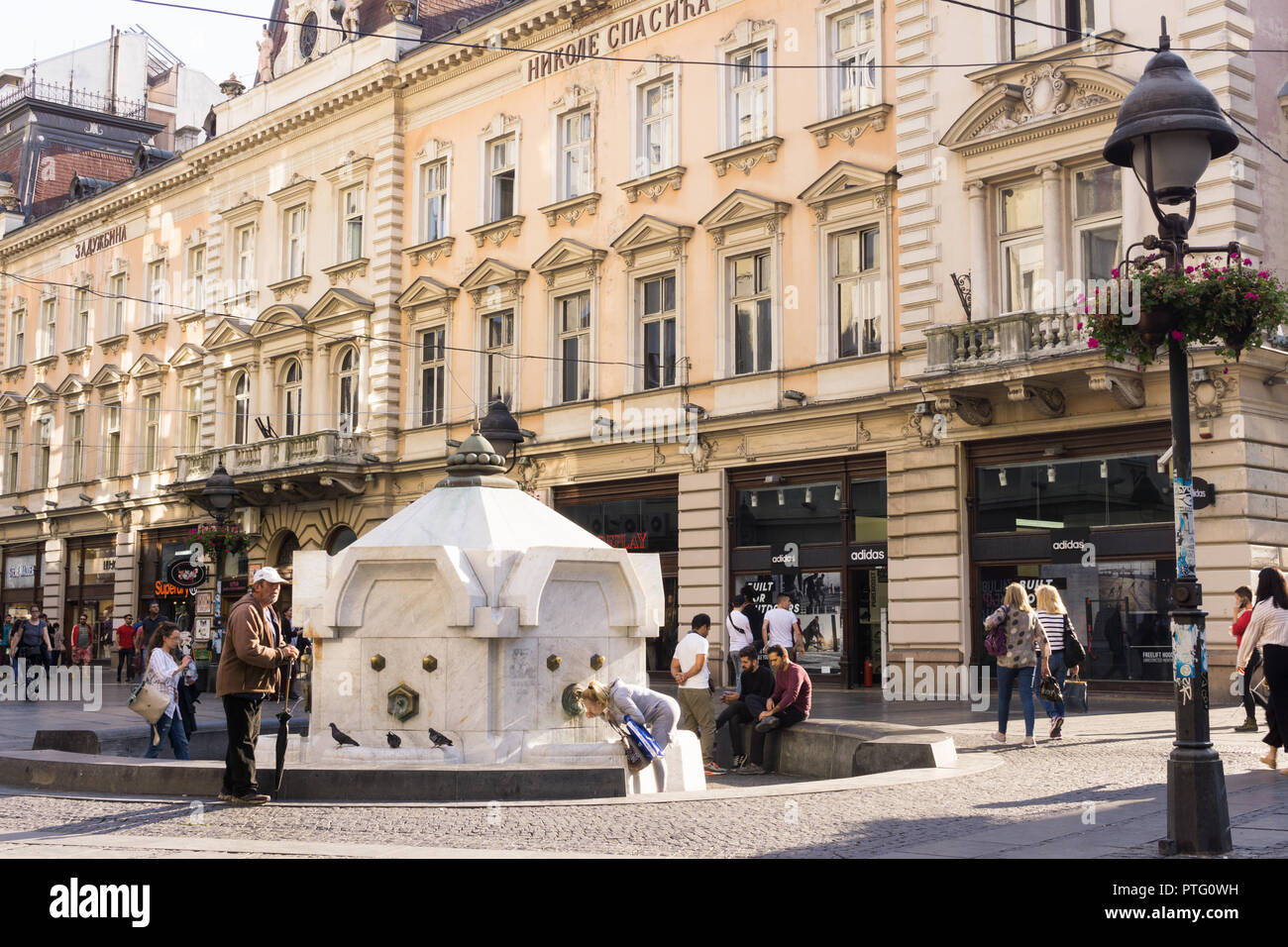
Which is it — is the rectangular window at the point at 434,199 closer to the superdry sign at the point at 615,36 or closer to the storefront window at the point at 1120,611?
the superdry sign at the point at 615,36

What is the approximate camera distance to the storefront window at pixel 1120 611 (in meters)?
20.7

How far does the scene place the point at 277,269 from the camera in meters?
37.9

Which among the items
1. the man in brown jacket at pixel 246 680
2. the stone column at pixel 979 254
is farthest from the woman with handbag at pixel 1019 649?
the stone column at pixel 979 254

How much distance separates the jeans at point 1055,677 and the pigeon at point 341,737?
6.99 meters

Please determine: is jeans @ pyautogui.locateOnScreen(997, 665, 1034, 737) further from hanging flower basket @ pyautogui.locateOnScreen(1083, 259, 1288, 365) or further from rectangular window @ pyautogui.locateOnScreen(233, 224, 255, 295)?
rectangular window @ pyautogui.locateOnScreen(233, 224, 255, 295)

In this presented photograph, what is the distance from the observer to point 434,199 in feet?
112

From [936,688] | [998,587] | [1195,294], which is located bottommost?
[936,688]

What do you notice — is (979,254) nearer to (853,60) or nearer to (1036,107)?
(1036,107)

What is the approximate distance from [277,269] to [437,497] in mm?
26494

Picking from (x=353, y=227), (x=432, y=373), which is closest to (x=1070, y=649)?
(x=432, y=373)

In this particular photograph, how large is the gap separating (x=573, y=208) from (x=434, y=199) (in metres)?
5.23
